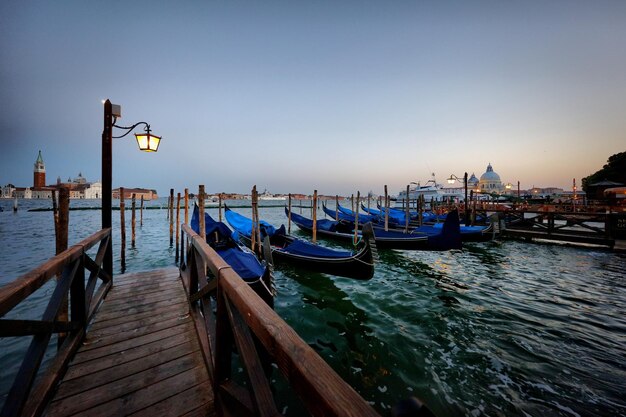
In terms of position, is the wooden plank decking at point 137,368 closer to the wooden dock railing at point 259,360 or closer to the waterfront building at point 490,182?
the wooden dock railing at point 259,360

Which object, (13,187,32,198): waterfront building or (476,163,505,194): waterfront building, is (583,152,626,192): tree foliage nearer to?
(476,163,505,194): waterfront building

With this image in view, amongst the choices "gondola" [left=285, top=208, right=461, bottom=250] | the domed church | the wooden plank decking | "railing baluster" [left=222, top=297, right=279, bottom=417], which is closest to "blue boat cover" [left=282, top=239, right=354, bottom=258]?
"gondola" [left=285, top=208, right=461, bottom=250]

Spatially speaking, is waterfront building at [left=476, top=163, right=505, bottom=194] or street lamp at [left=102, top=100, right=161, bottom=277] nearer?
street lamp at [left=102, top=100, right=161, bottom=277]

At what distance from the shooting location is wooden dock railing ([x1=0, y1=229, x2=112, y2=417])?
1384 mm

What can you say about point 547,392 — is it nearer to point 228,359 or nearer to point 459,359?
point 459,359

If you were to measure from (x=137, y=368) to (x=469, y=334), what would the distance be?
454 centimetres

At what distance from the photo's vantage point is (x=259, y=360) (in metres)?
1.31

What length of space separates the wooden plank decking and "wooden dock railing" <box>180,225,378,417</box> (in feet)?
0.71

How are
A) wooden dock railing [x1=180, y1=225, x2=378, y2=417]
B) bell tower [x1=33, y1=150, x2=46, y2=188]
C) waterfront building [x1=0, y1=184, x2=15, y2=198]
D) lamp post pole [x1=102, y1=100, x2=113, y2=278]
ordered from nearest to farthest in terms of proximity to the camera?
wooden dock railing [x1=180, y1=225, x2=378, y2=417], lamp post pole [x1=102, y1=100, x2=113, y2=278], bell tower [x1=33, y1=150, x2=46, y2=188], waterfront building [x1=0, y1=184, x2=15, y2=198]

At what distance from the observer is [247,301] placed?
1349 millimetres

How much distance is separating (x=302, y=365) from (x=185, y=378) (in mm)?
1878

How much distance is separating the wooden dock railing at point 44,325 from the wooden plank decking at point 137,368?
0.14 meters

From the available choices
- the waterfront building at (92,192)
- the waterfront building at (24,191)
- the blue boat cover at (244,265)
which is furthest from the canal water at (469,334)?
the waterfront building at (24,191)

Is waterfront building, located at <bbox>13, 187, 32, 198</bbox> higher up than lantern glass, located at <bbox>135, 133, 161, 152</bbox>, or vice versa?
waterfront building, located at <bbox>13, 187, 32, 198</bbox>
